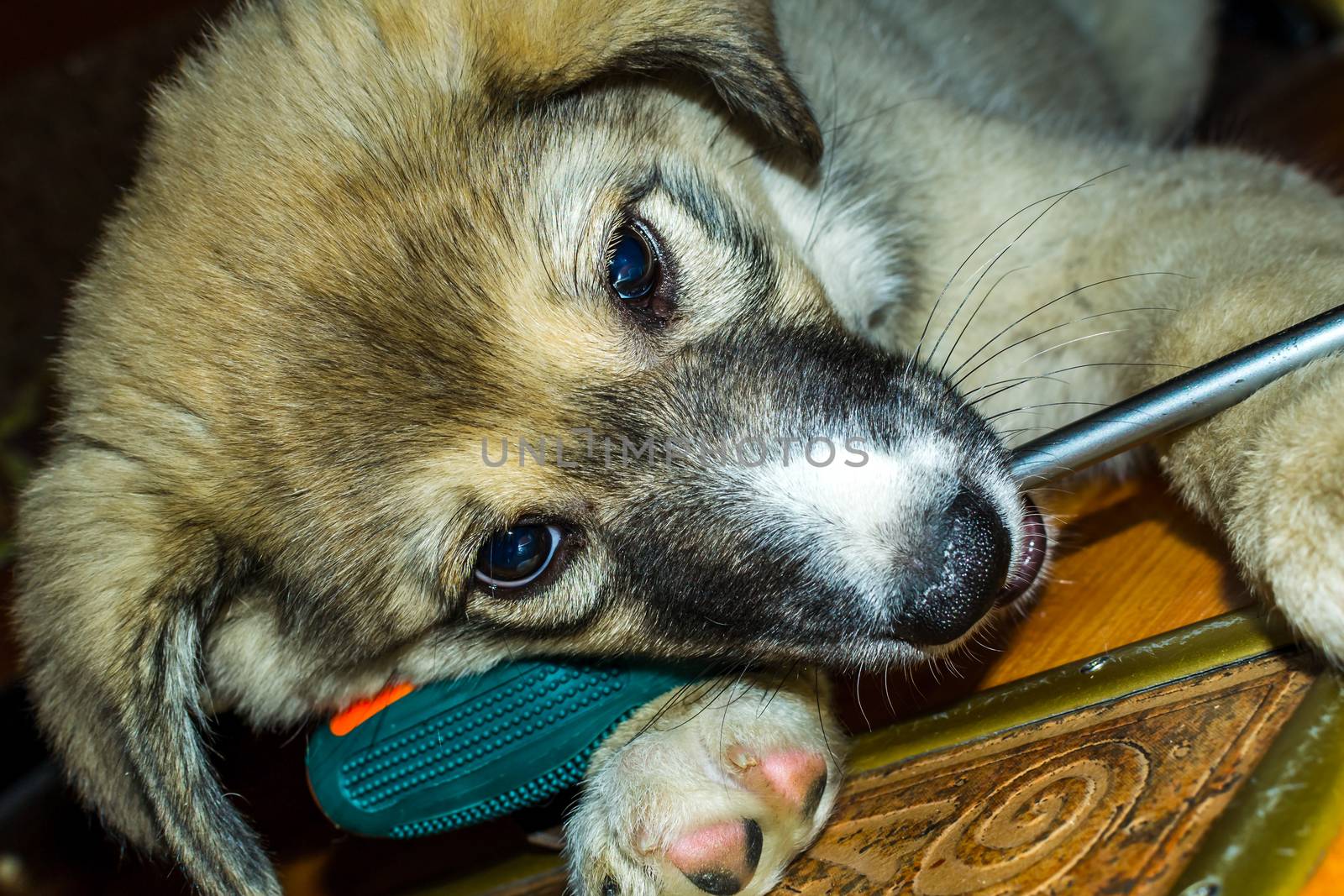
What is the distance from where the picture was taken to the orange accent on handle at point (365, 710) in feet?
6.07

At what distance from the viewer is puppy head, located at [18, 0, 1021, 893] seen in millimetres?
1584

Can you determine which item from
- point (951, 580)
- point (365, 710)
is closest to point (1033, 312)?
point (951, 580)

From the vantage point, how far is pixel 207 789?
164 centimetres

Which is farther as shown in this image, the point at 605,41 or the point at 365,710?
the point at 365,710

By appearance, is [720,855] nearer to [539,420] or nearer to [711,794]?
[711,794]

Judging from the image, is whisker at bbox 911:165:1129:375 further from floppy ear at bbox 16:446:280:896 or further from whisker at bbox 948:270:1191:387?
floppy ear at bbox 16:446:280:896

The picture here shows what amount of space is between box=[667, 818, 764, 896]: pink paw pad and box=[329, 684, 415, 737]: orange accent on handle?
0.59 m

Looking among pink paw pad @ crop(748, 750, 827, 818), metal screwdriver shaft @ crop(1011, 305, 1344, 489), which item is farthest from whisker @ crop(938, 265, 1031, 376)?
pink paw pad @ crop(748, 750, 827, 818)

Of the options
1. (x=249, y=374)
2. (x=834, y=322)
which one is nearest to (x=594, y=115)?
(x=834, y=322)

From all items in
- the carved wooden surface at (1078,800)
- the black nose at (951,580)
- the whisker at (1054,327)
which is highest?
the whisker at (1054,327)

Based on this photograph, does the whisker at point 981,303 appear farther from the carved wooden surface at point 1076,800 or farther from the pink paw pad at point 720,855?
the pink paw pad at point 720,855

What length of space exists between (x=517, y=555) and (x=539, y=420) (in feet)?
0.82

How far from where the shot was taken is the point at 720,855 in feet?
5.03

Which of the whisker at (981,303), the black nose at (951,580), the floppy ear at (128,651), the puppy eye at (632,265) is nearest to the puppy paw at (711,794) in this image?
the black nose at (951,580)
